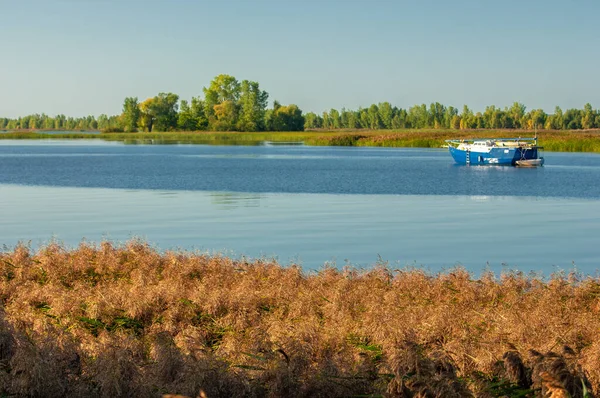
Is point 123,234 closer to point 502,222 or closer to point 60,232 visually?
point 60,232

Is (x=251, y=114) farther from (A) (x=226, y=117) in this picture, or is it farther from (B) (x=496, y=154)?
(B) (x=496, y=154)

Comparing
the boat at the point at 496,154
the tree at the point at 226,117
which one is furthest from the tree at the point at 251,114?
the boat at the point at 496,154

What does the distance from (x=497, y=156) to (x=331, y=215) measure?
4592 cm

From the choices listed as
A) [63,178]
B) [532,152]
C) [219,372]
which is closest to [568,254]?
[219,372]

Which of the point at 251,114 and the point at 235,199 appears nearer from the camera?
the point at 235,199

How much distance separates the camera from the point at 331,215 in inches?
1085

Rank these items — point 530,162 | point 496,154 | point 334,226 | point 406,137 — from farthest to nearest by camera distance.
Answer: point 406,137 → point 496,154 → point 530,162 → point 334,226

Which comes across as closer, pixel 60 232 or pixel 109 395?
pixel 109 395

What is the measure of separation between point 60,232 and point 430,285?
12.8 meters

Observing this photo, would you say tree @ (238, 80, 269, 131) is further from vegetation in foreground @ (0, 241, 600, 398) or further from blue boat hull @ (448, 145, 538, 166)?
vegetation in foreground @ (0, 241, 600, 398)

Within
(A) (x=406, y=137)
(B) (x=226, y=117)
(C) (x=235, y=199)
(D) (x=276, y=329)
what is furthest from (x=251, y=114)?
(D) (x=276, y=329)

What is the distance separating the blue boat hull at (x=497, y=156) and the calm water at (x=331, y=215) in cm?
1673

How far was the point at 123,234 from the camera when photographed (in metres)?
21.8

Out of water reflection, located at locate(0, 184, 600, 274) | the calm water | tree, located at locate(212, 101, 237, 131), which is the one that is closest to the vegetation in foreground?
water reflection, located at locate(0, 184, 600, 274)
